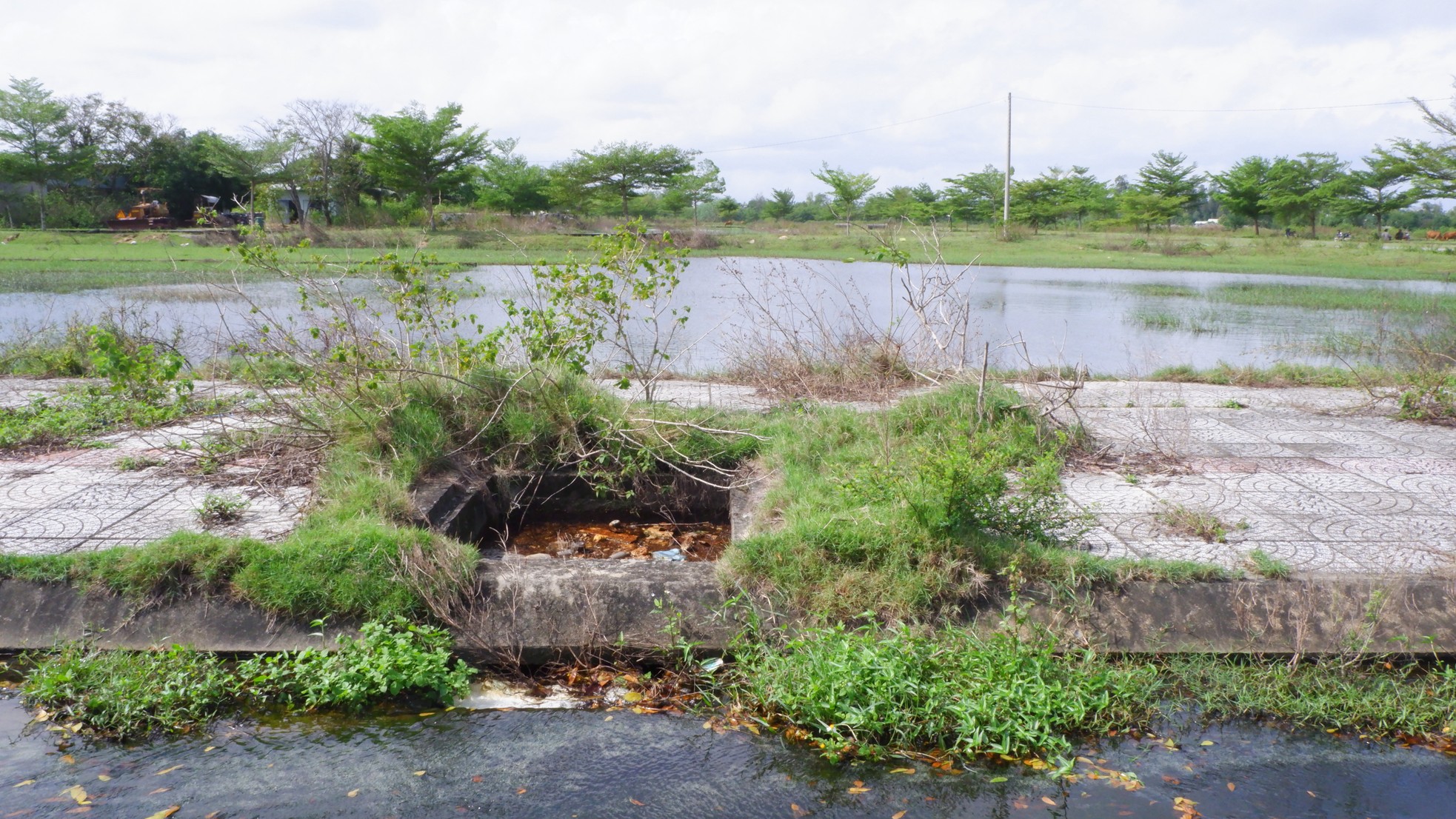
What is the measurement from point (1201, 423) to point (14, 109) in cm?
5157

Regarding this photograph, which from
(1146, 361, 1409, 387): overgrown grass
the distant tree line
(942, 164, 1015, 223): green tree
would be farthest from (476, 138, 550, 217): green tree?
(1146, 361, 1409, 387): overgrown grass

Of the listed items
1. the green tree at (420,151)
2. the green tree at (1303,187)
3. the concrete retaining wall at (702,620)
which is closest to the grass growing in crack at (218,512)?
the concrete retaining wall at (702,620)

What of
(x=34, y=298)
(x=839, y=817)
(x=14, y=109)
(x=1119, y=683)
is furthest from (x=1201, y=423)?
(x=14, y=109)

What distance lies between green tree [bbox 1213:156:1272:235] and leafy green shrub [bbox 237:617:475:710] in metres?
53.4

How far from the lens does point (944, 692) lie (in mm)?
3746

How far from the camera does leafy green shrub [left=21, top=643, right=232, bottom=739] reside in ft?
12.2

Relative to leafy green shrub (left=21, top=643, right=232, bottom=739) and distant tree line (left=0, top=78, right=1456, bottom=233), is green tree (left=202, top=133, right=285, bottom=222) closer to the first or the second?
distant tree line (left=0, top=78, right=1456, bottom=233)

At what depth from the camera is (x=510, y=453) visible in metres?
6.17

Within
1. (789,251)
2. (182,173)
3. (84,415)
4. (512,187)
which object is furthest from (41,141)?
(84,415)

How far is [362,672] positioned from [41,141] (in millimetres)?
50131

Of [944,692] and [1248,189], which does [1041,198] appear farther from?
[944,692]

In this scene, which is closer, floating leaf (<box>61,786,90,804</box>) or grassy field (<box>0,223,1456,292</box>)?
floating leaf (<box>61,786,90,804</box>)

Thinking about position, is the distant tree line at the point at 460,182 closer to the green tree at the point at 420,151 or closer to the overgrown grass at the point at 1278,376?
the green tree at the point at 420,151

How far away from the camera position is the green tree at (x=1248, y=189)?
164 ft
